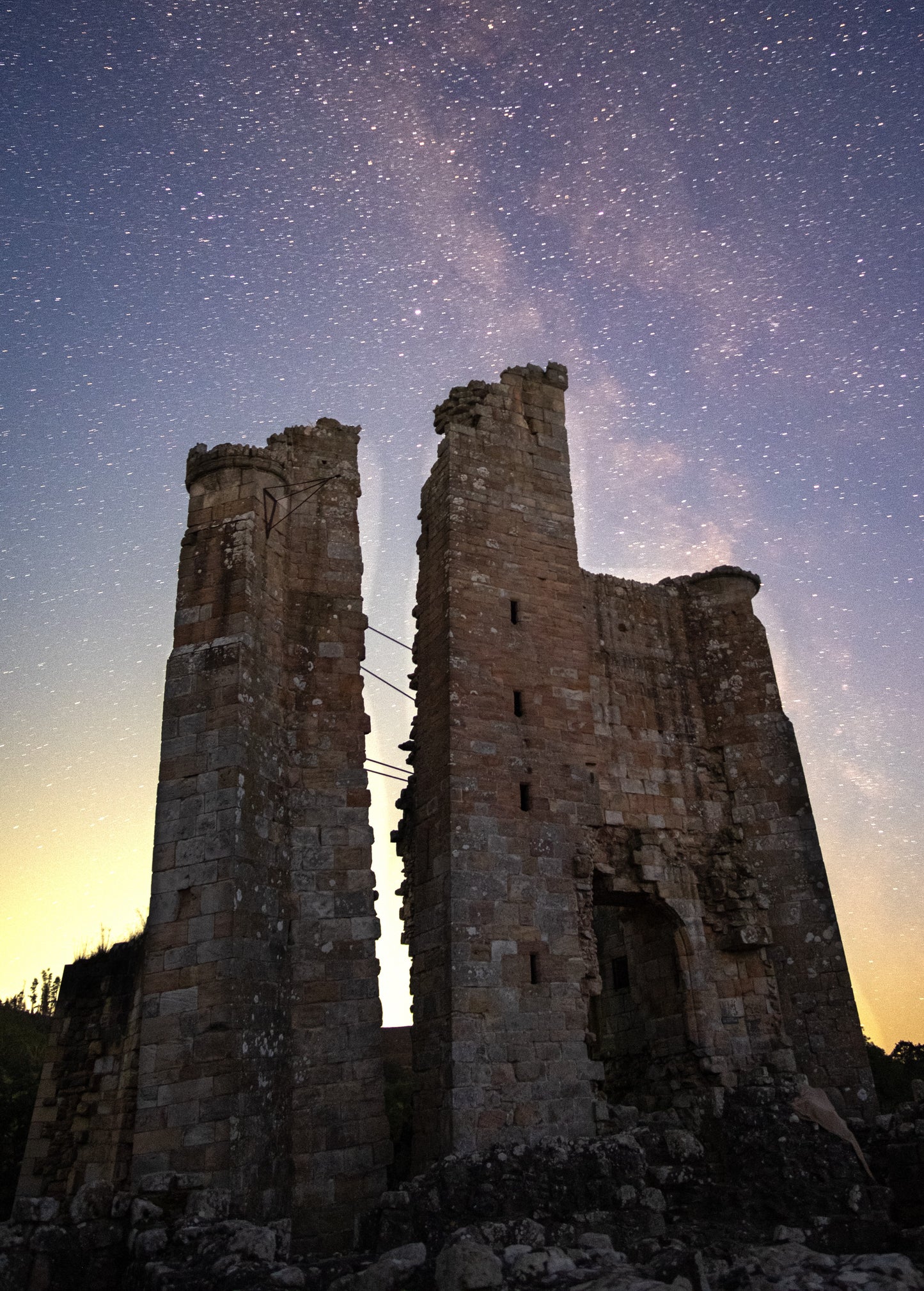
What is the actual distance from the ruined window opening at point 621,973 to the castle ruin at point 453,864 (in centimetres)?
17

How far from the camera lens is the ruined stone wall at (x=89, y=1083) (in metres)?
10.2

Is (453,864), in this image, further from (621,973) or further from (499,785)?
(621,973)

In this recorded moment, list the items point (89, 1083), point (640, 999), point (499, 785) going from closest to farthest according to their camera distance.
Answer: point (89, 1083) < point (499, 785) < point (640, 999)

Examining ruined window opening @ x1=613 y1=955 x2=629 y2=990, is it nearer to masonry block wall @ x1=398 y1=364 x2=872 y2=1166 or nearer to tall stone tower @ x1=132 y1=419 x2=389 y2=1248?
masonry block wall @ x1=398 y1=364 x2=872 y2=1166

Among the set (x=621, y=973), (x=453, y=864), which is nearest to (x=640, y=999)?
(x=621, y=973)

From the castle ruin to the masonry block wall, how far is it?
4 centimetres

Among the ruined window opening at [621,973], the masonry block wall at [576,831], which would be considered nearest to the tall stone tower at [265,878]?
the masonry block wall at [576,831]

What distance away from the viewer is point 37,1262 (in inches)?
301

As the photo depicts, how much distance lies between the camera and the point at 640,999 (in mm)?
14188

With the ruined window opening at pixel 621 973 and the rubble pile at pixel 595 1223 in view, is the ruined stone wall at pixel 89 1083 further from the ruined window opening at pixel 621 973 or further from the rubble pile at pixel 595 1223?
the ruined window opening at pixel 621 973

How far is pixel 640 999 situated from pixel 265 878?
6286 mm

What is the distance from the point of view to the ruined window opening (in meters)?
14.7

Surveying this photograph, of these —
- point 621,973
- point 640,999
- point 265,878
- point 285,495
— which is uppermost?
point 285,495

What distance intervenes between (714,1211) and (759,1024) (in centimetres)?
287
